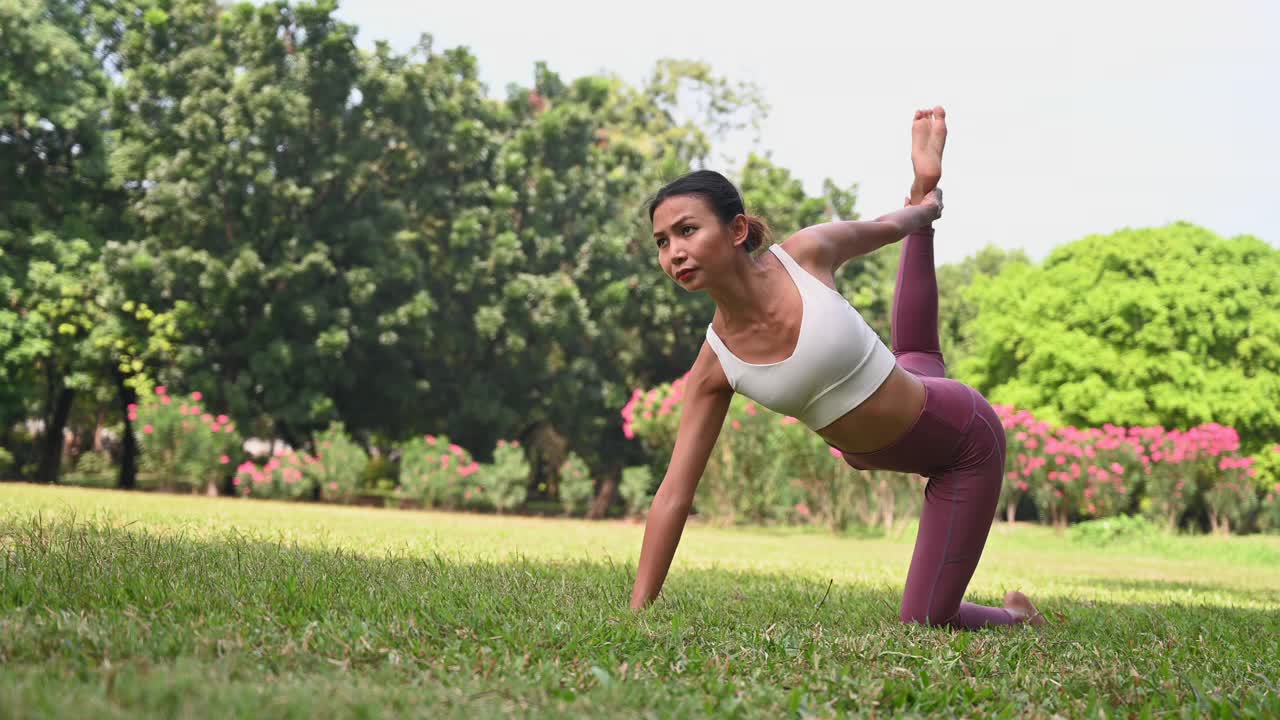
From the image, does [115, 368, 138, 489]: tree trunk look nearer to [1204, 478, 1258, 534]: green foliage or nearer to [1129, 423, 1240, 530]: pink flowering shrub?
[1129, 423, 1240, 530]: pink flowering shrub

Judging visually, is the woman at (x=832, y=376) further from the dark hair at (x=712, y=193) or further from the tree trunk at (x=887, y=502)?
the tree trunk at (x=887, y=502)

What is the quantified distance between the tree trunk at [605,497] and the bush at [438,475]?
160 inches

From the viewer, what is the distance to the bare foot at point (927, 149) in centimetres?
473

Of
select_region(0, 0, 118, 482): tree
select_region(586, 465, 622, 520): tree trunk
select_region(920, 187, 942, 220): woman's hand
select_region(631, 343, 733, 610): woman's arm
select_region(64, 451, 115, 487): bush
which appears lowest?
select_region(64, 451, 115, 487): bush

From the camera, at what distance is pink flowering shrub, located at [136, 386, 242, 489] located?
1852 cm

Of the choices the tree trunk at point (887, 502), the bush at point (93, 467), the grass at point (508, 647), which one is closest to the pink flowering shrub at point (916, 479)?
the tree trunk at point (887, 502)

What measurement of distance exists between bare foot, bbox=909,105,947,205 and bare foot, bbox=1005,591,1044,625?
1.88 m

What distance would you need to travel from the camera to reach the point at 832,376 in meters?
3.93

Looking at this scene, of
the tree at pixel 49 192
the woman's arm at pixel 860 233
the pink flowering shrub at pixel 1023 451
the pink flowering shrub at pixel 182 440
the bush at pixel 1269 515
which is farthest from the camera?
the bush at pixel 1269 515

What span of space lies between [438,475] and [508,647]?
1774cm

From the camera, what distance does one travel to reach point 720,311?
418 centimetres

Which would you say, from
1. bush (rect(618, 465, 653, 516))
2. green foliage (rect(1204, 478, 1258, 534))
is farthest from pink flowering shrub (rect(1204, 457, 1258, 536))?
bush (rect(618, 465, 653, 516))

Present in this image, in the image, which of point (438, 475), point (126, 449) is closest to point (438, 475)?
point (438, 475)

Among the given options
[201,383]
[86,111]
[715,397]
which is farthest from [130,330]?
[715,397]
